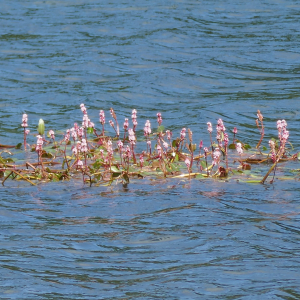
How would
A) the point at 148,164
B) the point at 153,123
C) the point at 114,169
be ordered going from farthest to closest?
the point at 153,123
the point at 148,164
the point at 114,169

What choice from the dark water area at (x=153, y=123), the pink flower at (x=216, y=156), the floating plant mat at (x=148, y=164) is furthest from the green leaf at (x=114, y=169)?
the pink flower at (x=216, y=156)

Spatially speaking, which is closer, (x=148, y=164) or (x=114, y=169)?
(x=114, y=169)

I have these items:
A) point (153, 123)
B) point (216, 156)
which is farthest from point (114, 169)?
point (153, 123)

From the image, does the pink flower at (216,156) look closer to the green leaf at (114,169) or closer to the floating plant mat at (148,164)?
the floating plant mat at (148,164)

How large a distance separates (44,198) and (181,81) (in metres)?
5.05

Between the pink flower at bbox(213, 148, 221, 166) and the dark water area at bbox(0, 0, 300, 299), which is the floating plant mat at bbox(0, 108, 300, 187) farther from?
the dark water area at bbox(0, 0, 300, 299)

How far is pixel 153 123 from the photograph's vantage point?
7.46 m

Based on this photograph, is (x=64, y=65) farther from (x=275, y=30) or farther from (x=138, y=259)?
(x=138, y=259)

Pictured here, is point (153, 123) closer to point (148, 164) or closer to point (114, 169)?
point (148, 164)

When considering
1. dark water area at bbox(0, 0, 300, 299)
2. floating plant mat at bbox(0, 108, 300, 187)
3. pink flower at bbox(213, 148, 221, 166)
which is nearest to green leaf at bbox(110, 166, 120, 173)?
floating plant mat at bbox(0, 108, 300, 187)

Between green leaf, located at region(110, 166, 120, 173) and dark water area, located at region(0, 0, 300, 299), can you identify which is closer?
dark water area, located at region(0, 0, 300, 299)

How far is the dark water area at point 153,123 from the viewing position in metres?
3.32

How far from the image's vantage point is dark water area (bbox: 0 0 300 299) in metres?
3.32

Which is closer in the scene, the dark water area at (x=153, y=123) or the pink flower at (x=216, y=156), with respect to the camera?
the dark water area at (x=153, y=123)
